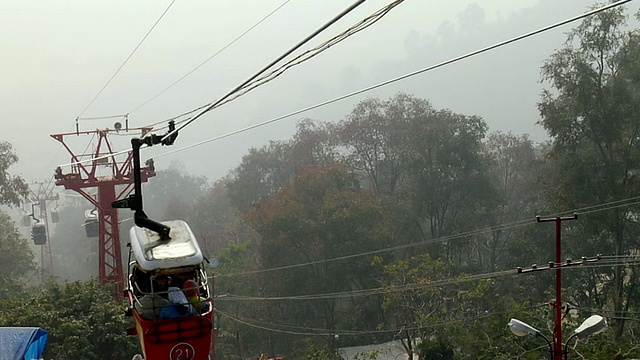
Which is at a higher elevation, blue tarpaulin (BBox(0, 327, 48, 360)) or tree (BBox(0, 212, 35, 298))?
blue tarpaulin (BBox(0, 327, 48, 360))

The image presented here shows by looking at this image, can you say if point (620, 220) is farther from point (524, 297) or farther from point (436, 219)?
point (436, 219)

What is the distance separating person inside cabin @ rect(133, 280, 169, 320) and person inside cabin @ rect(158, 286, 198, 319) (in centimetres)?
6

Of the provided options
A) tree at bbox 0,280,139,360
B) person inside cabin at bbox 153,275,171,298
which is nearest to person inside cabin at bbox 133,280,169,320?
person inside cabin at bbox 153,275,171,298

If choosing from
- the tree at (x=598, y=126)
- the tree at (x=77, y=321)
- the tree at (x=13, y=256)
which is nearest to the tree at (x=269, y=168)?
the tree at (x=13, y=256)

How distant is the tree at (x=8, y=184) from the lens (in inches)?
1385

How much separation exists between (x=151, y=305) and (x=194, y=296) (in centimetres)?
58

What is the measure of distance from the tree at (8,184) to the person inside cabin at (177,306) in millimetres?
29367

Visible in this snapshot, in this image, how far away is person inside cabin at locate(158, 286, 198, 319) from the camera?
29.1ft

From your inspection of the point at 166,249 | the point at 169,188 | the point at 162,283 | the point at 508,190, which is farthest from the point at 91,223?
the point at 169,188

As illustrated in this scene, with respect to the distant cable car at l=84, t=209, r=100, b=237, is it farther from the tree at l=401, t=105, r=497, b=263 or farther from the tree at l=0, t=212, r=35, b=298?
the tree at l=401, t=105, r=497, b=263

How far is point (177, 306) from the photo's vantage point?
352 inches

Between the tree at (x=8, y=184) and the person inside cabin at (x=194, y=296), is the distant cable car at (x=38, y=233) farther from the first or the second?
the person inside cabin at (x=194, y=296)

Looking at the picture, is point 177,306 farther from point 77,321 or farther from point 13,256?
point 13,256

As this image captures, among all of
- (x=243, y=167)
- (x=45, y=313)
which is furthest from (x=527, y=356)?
(x=243, y=167)
